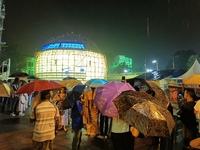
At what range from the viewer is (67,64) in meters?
22.0

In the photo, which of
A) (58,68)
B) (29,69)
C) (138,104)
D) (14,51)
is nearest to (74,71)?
(58,68)

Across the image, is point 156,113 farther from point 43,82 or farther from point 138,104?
point 43,82

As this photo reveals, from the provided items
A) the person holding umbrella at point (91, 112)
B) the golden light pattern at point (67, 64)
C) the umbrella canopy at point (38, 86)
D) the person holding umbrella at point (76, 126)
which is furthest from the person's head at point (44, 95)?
the golden light pattern at point (67, 64)

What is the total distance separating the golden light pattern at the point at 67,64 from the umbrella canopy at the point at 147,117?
19.5m

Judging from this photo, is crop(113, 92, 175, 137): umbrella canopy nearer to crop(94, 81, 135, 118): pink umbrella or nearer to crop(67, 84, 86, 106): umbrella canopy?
crop(94, 81, 135, 118): pink umbrella

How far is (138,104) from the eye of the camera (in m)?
2.47

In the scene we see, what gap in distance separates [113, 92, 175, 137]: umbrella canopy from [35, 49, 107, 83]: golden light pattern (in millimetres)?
19537

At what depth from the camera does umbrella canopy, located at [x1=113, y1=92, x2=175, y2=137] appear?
2219 millimetres

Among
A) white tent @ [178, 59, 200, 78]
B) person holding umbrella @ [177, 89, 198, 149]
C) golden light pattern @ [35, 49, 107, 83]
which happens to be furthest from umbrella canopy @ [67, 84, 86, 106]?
golden light pattern @ [35, 49, 107, 83]

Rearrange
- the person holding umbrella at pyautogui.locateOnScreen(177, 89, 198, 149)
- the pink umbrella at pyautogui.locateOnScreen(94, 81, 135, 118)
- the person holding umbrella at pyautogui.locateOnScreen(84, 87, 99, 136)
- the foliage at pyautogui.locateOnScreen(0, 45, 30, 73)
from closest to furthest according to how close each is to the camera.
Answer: the pink umbrella at pyautogui.locateOnScreen(94, 81, 135, 118) < the person holding umbrella at pyautogui.locateOnScreen(177, 89, 198, 149) < the person holding umbrella at pyautogui.locateOnScreen(84, 87, 99, 136) < the foliage at pyautogui.locateOnScreen(0, 45, 30, 73)

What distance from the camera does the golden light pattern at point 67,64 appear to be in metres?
22.0

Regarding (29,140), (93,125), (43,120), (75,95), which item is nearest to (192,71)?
(93,125)

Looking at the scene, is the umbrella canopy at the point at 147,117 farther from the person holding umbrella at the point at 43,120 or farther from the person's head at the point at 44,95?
the person's head at the point at 44,95

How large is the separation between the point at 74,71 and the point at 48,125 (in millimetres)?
18676
